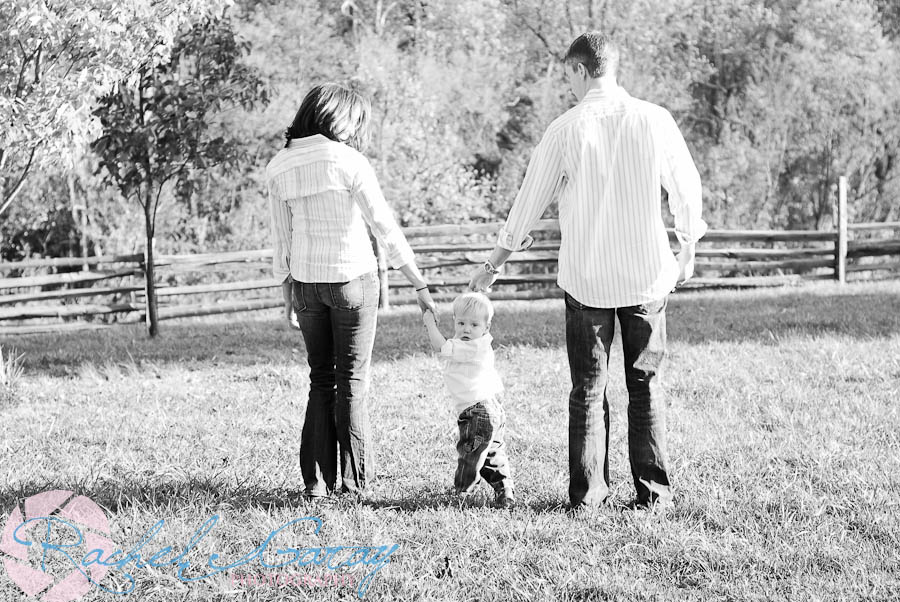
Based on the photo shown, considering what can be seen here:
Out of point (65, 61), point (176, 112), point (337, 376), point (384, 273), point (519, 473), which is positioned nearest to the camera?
point (337, 376)

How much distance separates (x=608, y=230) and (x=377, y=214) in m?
0.97

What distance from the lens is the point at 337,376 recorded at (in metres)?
3.96

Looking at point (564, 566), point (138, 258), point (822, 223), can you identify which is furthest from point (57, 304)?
point (822, 223)

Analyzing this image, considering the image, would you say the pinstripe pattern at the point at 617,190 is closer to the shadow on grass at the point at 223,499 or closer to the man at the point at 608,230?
the man at the point at 608,230

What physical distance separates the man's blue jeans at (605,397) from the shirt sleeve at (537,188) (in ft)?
1.21

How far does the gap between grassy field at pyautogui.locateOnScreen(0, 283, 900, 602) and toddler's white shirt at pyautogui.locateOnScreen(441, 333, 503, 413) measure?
1.61ft

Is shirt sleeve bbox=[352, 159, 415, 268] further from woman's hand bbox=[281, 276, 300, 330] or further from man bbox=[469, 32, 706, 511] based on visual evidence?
woman's hand bbox=[281, 276, 300, 330]

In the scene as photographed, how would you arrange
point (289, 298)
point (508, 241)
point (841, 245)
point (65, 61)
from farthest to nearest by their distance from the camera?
1. point (841, 245)
2. point (65, 61)
3. point (289, 298)
4. point (508, 241)

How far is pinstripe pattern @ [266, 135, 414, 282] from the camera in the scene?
376cm

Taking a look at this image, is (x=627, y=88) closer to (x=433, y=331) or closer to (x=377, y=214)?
(x=377, y=214)

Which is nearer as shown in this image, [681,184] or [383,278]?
[681,184]

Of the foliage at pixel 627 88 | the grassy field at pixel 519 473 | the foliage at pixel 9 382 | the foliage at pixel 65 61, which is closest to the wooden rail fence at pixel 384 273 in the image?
the foliage at pixel 627 88

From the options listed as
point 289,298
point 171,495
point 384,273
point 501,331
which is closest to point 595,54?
point 289,298

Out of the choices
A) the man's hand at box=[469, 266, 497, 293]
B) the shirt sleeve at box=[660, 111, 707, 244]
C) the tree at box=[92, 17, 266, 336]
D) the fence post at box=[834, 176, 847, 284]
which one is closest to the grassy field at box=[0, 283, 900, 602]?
the man's hand at box=[469, 266, 497, 293]
